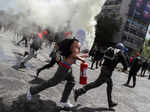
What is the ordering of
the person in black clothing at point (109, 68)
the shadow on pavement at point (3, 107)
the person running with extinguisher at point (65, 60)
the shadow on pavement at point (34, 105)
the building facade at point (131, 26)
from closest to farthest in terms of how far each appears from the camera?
the shadow on pavement at point (3, 107), the shadow on pavement at point (34, 105), the person running with extinguisher at point (65, 60), the person in black clothing at point (109, 68), the building facade at point (131, 26)

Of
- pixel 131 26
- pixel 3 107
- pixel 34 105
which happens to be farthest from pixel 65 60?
pixel 131 26

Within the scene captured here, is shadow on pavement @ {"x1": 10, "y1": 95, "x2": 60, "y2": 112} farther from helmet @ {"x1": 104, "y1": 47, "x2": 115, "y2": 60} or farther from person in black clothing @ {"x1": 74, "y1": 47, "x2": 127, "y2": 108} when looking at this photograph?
helmet @ {"x1": 104, "y1": 47, "x2": 115, "y2": 60}

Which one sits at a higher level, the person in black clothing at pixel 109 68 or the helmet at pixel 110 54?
the helmet at pixel 110 54

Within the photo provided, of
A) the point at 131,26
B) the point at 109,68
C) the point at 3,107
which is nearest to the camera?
the point at 3,107

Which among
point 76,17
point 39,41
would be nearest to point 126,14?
point 76,17

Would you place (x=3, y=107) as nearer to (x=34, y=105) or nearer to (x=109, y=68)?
(x=34, y=105)

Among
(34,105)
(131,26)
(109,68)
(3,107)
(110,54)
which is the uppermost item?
(110,54)

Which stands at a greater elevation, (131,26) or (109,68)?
(109,68)

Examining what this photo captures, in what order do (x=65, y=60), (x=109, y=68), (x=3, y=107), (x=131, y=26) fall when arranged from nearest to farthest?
1. (x=3, y=107)
2. (x=65, y=60)
3. (x=109, y=68)
4. (x=131, y=26)

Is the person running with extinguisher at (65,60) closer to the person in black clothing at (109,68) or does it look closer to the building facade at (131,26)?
the person in black clothing at (109,68)

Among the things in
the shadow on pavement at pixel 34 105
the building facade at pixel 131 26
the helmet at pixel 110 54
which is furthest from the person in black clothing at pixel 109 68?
the building facade at pixel 131 26

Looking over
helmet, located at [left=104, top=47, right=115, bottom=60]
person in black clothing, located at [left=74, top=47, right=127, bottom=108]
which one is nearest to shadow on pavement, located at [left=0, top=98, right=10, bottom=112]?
person in black clothing, located at [left=74, top=47, right=127, bottom=108]

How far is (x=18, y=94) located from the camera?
4.35 metres

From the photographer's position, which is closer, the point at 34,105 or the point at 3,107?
the point at 3,107
